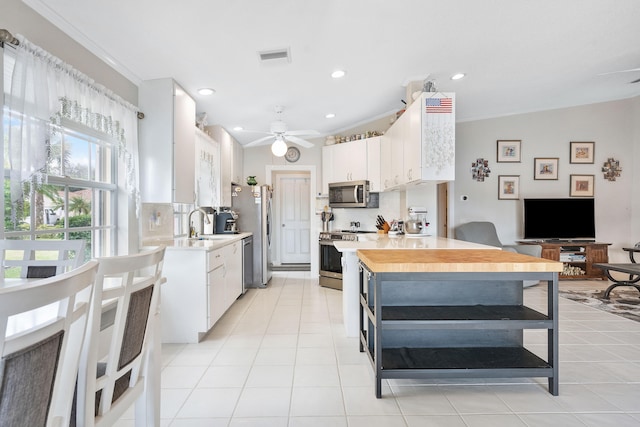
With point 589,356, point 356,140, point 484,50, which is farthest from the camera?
point 356,140

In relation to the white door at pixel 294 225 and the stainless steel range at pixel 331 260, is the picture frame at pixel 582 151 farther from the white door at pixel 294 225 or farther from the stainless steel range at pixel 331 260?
the white door at pixel 294 225

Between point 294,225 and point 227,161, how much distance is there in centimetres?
241

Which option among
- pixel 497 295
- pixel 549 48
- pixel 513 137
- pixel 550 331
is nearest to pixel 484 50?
pixel 549 48

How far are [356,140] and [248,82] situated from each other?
7.65 ft

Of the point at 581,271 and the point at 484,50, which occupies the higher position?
the point at 484,50

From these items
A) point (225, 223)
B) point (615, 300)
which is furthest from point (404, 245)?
point (615, 300)

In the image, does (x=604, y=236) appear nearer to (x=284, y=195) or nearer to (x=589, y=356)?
(x=589, y=356)

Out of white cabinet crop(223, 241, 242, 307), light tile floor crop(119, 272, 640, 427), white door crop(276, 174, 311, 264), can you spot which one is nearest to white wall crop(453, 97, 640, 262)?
light tile floor crop(119, 272, 640, 427)

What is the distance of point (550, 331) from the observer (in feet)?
6.29

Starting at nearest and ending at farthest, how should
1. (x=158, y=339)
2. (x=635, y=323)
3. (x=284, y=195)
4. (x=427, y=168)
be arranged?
(x=158, y=339) → (x=427, y=168) → (x=635, y=323) → (x=284, y=195)

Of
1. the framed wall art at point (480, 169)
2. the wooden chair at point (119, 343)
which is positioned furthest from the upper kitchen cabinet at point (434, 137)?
the framed wall art at point (480, 169)

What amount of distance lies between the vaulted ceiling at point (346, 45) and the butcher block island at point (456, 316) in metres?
1.70

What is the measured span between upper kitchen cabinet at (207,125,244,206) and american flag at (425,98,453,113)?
281cm

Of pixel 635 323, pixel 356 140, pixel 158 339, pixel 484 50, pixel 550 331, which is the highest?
pixel 484 50
